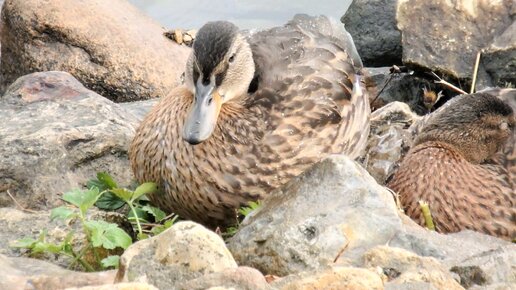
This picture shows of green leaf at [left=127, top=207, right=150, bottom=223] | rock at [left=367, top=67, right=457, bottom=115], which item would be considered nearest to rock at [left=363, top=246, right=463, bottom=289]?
green leaf at [left=127, top=207, right=150, bottom=223]

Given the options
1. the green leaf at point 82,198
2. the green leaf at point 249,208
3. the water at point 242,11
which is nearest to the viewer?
the green leaf at point 82,198

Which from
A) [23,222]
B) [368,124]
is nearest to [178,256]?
[23,222]

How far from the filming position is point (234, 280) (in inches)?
130

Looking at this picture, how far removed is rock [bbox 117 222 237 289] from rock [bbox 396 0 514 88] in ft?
12.7

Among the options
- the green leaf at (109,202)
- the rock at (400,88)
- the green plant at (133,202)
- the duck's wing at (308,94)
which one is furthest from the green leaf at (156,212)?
the rock at (400,88)

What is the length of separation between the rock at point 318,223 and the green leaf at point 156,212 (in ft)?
3.47

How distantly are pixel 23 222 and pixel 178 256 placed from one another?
1476 mm

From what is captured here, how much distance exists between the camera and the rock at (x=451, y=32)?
285 inches

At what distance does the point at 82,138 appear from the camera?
232 inches

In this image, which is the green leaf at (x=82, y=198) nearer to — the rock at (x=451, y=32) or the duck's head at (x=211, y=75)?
the duck's head at (x=211, y=75)

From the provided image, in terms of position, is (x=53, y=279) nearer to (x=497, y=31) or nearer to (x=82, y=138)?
(x=82, y=138)

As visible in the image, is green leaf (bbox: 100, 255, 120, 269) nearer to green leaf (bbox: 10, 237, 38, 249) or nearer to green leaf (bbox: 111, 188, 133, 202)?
green leaf (bbox: 10, 237, 38, 249)

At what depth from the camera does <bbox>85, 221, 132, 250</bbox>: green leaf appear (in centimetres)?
453

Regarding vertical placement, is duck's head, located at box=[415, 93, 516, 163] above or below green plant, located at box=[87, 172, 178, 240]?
above
